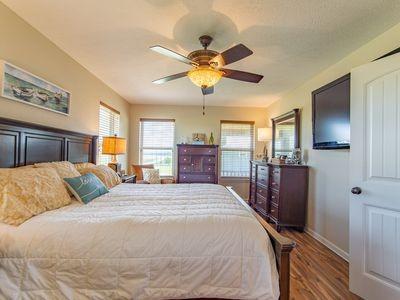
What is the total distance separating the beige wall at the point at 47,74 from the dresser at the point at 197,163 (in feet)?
6.78

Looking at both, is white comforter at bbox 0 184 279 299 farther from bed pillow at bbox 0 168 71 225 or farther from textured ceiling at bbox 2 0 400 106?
textured ceiling at bbox 2 0 400 106

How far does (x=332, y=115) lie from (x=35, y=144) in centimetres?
347

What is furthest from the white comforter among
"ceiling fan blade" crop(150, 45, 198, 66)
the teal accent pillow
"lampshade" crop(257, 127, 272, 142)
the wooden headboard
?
"lampshade" crop(257, 127, 272, 142)

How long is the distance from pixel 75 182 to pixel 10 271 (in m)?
0.87

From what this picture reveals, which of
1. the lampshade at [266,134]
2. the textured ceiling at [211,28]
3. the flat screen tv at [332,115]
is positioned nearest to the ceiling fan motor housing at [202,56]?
the textured ceiling at [211,28]

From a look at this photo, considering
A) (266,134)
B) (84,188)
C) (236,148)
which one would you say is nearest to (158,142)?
(236,148)

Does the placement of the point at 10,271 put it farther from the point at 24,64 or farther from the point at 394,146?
the point at 394,146

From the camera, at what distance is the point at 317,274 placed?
2.40 meters

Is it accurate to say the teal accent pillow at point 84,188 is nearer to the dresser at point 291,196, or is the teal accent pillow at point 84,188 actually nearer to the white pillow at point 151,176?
the white pillow at point 151,176

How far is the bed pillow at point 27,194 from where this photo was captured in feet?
4.83

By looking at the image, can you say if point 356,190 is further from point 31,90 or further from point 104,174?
point 31,90

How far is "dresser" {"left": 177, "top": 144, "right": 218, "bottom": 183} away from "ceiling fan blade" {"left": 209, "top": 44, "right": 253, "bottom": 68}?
10.3 feet

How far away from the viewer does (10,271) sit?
1.32 metres

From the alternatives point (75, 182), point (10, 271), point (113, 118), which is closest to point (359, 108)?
point (75, 182)
